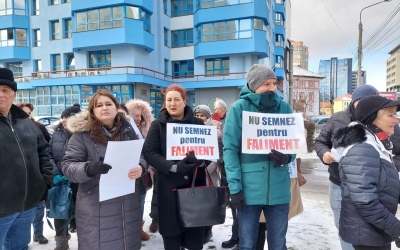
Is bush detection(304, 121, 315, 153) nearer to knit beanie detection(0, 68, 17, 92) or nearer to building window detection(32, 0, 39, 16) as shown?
knit beanie detection(0, 68, 17, 92)

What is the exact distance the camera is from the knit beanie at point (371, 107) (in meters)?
2.00

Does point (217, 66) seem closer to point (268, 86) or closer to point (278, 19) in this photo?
point (278, 19)

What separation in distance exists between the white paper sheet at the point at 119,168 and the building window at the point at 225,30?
23.4 metres

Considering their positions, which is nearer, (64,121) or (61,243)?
(61,243)

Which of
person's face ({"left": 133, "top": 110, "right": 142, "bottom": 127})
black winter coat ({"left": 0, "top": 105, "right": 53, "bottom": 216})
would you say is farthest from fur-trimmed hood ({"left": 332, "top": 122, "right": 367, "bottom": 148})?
person's face ({"left": 133, "top": 110, "right": 142, "bottom": 127})

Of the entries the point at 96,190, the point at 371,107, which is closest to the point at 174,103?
the point at 96,190

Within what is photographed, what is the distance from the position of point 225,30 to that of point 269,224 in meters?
24.4

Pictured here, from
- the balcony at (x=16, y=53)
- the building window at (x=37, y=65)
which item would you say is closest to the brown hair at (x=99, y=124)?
the building window at (x=37, y=65)

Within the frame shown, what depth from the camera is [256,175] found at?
2.42m

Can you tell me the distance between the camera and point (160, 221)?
8.67 feet

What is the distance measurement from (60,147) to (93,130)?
52.6 inches

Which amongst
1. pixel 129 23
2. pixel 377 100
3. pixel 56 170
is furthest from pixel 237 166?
pixel 129 23

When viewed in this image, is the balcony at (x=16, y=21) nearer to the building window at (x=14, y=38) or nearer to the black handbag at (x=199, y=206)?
the building window at (x=14, y=38)

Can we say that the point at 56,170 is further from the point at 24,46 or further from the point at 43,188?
the point at 24,46
